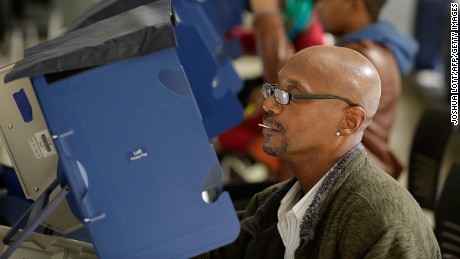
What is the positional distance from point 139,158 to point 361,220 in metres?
0.46

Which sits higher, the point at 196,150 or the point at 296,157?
the point at 196,150

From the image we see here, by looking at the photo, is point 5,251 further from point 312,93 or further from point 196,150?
point 312,93

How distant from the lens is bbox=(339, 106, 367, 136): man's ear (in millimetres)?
1705

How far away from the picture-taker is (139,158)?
4.85 ft

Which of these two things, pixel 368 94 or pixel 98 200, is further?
pixel 368 94

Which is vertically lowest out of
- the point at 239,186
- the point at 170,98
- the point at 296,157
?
the point at 239,186

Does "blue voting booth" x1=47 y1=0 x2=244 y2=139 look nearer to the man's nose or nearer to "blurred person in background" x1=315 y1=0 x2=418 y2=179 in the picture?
"blurred person in background" x1=315 y1=0 x2=418 y2=179

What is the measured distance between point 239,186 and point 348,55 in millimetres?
1557

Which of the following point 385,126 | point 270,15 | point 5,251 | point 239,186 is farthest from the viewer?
point 270,15

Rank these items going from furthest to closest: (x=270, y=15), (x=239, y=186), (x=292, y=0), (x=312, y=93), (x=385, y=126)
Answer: (x=292, y=0)
(x=270, y=15)
(x=239, y=186)
(x=385, y=126)
(x=312, y=93)

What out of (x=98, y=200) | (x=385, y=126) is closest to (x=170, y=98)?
(x=98, y=200)

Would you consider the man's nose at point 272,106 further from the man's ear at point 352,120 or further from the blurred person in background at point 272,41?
the blurred person in background at point 272,41

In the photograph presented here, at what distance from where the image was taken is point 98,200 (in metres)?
1.49

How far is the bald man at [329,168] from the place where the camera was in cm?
157
